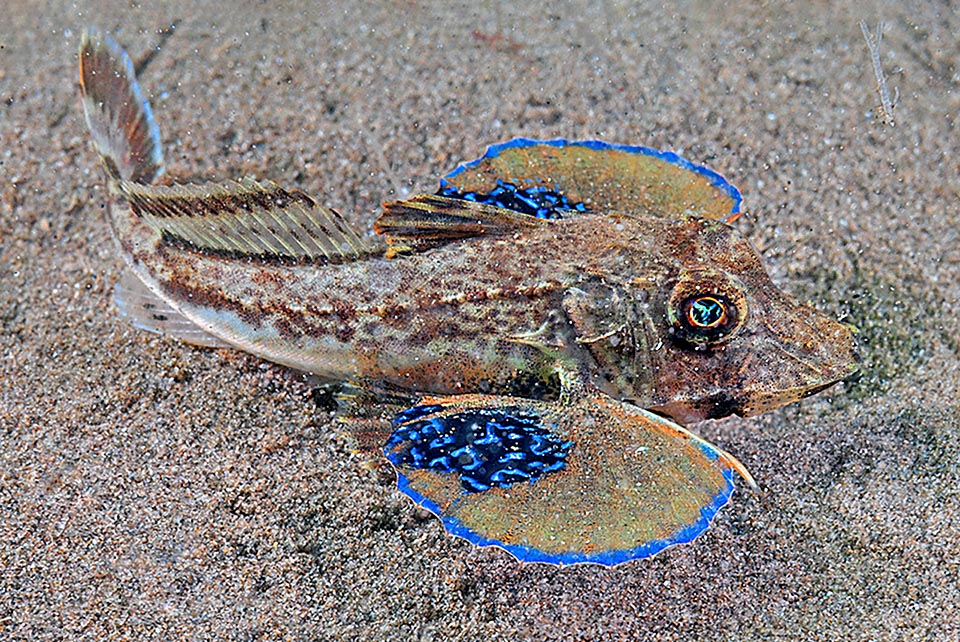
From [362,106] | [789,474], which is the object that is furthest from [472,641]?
[362,106]

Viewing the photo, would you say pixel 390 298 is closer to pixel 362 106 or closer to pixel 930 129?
pixel 362 106

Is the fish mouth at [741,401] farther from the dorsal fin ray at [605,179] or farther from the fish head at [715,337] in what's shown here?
the dorsal fin ray at [605,179]

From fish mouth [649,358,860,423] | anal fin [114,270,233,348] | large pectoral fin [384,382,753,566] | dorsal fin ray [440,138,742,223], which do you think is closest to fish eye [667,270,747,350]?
fish mouth [649,358,860,423]

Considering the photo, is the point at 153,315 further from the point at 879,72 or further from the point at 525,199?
the point at 879,72

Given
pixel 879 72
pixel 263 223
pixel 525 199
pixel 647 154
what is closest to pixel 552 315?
pixel 525 199

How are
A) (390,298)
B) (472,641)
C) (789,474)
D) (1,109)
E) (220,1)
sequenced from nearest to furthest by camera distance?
(472,641)
(390,298)
(789,474)
(1,109)
(220,1)

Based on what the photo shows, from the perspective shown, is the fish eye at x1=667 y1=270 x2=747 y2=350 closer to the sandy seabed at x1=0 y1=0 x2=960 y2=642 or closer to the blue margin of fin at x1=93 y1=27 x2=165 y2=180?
the sandy seabed at x1=0 y1=0 x2=960 y2=642
